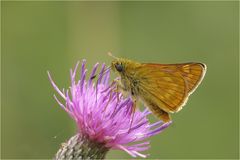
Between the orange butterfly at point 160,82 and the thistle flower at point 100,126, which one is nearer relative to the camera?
the thistle flower at point 100,126

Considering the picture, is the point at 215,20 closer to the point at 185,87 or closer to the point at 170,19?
the point at 170,19

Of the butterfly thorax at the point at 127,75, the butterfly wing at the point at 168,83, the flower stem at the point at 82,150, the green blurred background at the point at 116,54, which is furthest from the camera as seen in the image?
the green blurred background at the point at 116,54

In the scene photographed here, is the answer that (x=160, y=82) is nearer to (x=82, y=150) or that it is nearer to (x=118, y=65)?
(x=118, y=65)

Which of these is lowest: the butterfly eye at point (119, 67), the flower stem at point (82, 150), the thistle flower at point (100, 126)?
the flower stem at point (82, 150)

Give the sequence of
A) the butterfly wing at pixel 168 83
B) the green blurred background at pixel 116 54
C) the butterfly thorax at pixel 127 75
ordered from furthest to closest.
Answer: the green blurred background at pixel 116 54, the butterfly thorax at pixel 127 75, the butterfly wing at pixel 168 83

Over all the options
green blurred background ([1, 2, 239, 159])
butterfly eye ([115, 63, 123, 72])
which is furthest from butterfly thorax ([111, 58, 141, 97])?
green blurred background ([1, 2, 239, 159])

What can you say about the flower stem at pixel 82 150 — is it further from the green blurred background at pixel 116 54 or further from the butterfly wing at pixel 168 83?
the green blurred background at pixel 116 54

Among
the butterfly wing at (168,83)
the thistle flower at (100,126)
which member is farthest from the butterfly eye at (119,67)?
the thistle flower at (100,126)

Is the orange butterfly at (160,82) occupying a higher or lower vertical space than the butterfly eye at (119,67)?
lower
